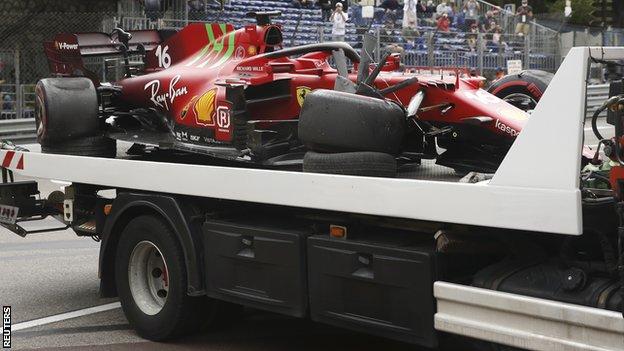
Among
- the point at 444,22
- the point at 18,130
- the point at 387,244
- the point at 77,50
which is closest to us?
the point at 387,244

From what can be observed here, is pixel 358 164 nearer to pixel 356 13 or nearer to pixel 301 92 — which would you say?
pixel 301 92

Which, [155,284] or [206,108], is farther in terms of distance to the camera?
[206,108]

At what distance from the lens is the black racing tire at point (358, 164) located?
5.64m

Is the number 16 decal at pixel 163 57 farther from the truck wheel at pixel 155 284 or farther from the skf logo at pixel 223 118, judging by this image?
the truck wheel at pixel 155 284

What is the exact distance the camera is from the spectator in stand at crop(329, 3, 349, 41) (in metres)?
22.6

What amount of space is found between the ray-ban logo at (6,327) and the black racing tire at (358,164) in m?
2.77

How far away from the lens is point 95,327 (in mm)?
7426

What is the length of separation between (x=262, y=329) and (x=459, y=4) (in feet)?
89.4

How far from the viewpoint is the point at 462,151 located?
A: 6.48m

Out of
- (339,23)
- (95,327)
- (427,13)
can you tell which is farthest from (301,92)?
(427,13)

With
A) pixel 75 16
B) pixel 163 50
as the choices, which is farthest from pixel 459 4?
pixel 163 50

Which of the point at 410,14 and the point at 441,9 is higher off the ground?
the point at 441,9

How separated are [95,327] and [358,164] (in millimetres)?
2874

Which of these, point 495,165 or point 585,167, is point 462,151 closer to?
point 495,165
